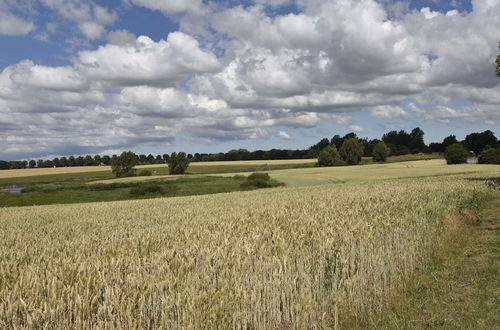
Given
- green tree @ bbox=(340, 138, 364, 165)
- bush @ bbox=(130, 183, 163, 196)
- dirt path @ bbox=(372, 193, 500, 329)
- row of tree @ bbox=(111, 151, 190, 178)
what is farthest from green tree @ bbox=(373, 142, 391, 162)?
dirt path @ bbox=(372, 193, 500, 329)

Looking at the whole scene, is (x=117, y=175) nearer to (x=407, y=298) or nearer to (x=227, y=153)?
(x=227, y=153)

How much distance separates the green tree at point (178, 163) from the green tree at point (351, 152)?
169 ft

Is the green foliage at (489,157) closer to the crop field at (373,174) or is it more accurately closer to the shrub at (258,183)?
the crop field at (373,174)

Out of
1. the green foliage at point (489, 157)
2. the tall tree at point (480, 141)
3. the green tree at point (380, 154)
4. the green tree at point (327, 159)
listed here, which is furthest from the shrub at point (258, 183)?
the tall tree at point (480, 141)

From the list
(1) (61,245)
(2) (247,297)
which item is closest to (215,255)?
(2) (247,297)

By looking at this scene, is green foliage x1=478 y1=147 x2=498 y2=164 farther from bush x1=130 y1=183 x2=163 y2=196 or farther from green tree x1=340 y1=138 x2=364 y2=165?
bush x1=130 y1=183 x2=163 y2=196

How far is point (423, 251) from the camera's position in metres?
11.3

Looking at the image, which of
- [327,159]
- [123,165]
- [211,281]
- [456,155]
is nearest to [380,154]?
[327,159]

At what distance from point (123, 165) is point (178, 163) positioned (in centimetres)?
1633

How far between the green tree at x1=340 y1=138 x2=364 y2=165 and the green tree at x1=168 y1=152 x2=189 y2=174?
5166 cm

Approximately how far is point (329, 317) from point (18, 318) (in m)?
5.00

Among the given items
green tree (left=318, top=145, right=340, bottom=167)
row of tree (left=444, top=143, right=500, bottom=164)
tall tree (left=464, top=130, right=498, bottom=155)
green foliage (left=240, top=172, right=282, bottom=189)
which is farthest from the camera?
tall tree (left=464, top=130, right=498, bottom=155)

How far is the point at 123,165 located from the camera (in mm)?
111875

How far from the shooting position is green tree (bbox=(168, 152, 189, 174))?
11000cm
